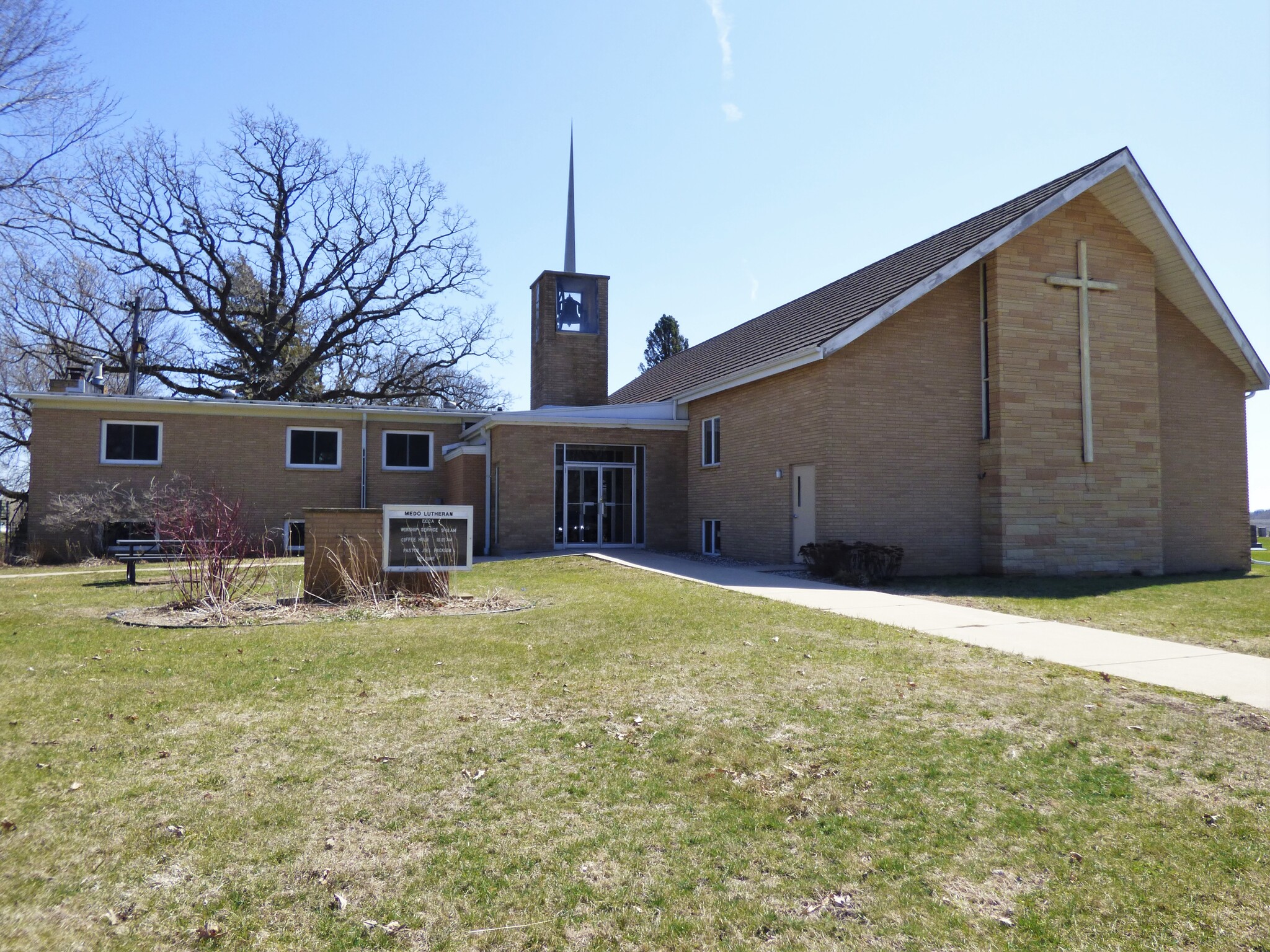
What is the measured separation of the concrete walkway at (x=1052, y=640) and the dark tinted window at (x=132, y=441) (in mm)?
16722

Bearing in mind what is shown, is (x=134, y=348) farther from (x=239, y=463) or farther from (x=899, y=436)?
(x=899, y=436)

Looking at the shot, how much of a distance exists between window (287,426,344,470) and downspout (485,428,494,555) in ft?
15.6

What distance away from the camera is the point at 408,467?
26438 mm

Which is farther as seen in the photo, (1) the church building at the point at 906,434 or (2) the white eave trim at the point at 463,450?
(2) the white eave trim at the point at 463,450

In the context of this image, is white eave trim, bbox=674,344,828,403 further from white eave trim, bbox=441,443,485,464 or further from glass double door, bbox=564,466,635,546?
white eave trim, bbox=441,443,485,464

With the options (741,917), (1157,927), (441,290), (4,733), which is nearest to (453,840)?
(741,917)

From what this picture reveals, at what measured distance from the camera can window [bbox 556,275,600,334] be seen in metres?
29.7

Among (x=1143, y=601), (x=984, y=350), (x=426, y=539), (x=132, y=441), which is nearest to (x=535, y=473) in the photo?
(x=426, y=539)

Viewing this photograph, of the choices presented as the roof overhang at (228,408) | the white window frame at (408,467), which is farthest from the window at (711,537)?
the white window frame at (408,467)

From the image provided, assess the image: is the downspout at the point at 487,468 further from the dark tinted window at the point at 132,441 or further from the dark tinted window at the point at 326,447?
the dark tinted window at the point at 132,441

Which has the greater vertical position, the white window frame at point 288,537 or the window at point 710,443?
the window at point 710,443

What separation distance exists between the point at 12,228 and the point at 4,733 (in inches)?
403

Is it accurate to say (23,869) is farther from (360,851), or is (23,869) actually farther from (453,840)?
(453,840)

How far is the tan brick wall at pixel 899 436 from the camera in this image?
17.2 m
